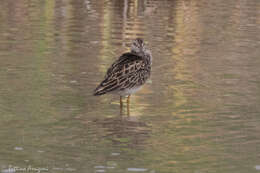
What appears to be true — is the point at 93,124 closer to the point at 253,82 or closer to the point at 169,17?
the point at 253,82

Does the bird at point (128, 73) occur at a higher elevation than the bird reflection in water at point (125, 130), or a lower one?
higher

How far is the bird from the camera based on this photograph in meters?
12.8

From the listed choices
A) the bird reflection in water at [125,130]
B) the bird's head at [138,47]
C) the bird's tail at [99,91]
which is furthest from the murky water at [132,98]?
the bird's head at [138,47]

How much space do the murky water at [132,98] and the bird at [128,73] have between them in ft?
1.42

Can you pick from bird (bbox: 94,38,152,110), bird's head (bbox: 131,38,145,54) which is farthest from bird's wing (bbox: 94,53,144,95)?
bird's head (bbox: 131,38,145,54)

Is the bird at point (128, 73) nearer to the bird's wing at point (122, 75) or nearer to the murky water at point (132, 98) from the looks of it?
the bird's wing at point (122, 75)

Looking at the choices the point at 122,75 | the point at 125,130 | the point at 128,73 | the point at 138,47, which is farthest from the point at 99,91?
the point at 138,47

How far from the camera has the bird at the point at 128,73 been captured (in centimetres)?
1284

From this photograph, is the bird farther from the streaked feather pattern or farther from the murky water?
the murky water

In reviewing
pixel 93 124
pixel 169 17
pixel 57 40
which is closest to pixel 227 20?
pixel 169 17

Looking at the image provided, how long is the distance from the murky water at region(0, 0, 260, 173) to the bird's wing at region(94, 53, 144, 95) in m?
0.49

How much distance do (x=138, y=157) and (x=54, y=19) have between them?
14506mm

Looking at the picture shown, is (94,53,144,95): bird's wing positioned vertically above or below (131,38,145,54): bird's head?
below

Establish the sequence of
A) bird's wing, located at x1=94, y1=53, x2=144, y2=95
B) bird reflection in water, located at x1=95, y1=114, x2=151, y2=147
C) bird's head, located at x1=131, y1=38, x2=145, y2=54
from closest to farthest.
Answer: bird reflection in water, located at x1=95, y1=114, x2=151, y2=147 < bird's wing, located at x1=94, y1=53, x2=144, y2=95 < bird's head, located at x1=131, y1=38, x2=145, y2=54
